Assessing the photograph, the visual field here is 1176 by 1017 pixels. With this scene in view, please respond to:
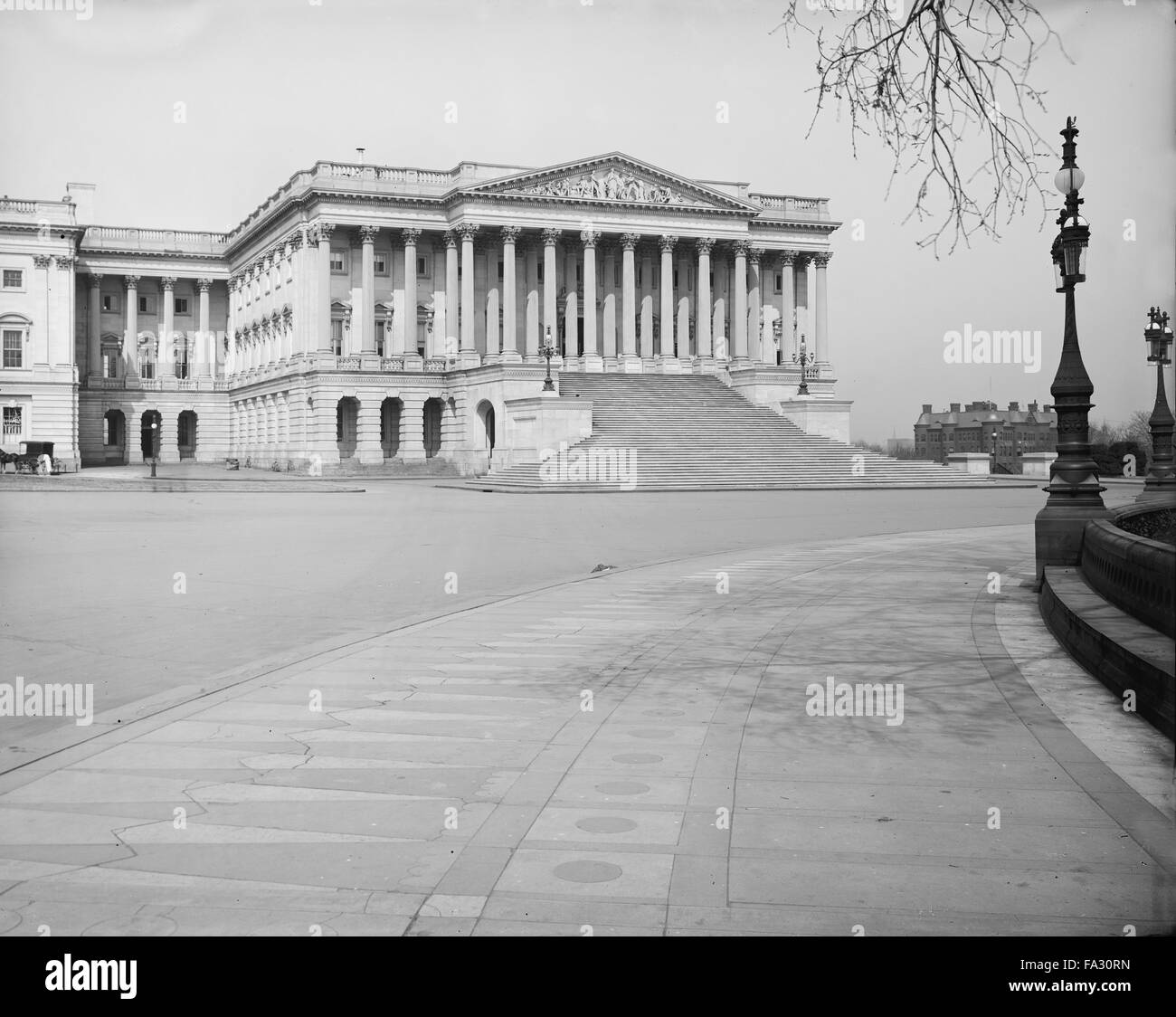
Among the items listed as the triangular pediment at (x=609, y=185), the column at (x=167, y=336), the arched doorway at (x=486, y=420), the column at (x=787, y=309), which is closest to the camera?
the arched doorway at (x=486, y=420)

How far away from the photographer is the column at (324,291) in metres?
79.9

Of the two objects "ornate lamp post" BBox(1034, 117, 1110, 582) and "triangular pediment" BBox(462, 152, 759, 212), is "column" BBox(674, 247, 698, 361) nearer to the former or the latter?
"triangular pediment" BBox(462, 152, 759, 212)

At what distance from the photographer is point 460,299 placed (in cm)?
8288

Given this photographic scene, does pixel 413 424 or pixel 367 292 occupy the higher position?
pixel 367 292

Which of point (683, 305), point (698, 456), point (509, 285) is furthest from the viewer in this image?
point (683, 305)

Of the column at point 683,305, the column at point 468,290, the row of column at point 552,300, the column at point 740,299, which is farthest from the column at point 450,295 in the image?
the column at point 740,299

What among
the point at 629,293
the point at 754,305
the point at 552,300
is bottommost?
the point at 552,300

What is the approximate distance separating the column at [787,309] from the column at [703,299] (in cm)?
867

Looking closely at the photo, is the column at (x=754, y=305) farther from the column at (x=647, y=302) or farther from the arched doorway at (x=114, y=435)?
the arched doorway at (x=114, y=435)

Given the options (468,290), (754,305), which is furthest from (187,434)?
(754,305)

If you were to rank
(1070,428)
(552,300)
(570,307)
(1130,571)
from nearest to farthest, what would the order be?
(1130,571) < (1070,428) < (552,300) < (570,307)

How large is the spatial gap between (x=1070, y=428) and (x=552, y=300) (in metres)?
65.2

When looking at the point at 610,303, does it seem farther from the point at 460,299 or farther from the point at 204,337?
the point at 204,337
